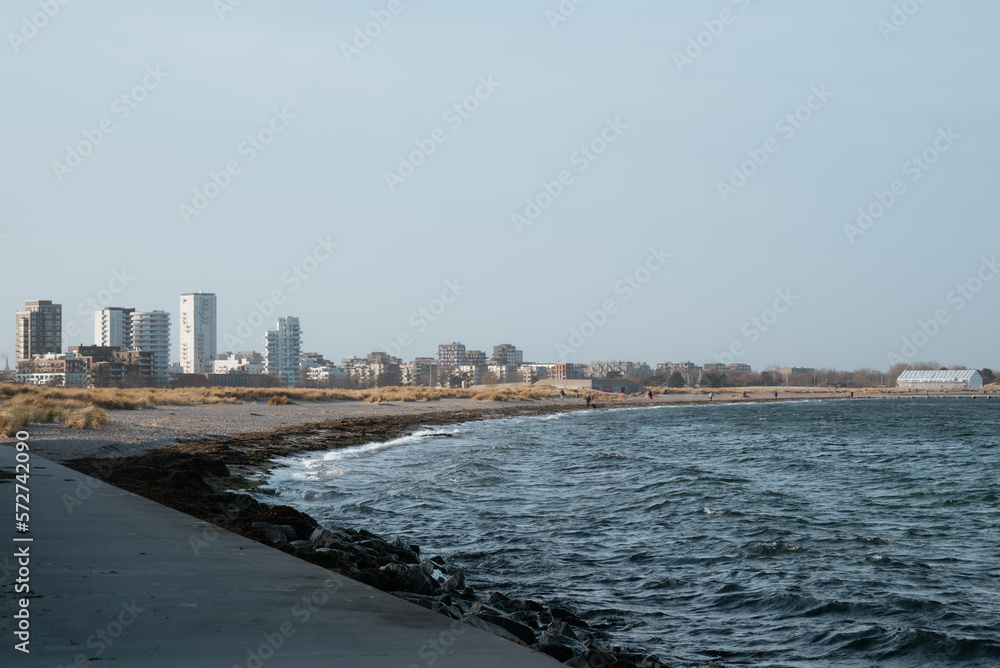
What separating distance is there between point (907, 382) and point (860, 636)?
194 meters

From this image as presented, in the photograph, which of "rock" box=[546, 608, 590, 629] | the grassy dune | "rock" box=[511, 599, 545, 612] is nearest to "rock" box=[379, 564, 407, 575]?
"rock" box=[511, 599, 545, 612]

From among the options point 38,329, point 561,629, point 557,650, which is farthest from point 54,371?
point 557,650

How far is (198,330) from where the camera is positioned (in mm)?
184625

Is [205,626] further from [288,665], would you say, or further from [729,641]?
[729,641]

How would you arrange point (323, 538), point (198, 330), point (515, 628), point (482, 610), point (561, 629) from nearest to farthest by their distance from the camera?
point (515, 628) < point (561, 629) < point (482, 610) < point (323, 538) < point (198, 330)

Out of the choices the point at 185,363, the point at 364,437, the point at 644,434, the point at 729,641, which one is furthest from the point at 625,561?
the point at 185,363

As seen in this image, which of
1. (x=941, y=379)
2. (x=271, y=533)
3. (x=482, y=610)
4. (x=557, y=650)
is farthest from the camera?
(x=941, y=379)

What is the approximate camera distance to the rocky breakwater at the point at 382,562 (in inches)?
Answer: 256

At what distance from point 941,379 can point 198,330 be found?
16887cm

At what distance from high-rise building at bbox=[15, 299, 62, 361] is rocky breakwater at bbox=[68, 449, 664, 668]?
127 meters

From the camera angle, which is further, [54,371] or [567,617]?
[54,371]

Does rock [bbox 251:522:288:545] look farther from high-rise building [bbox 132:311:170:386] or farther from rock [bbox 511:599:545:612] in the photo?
high-rise building [bbox 132:311:170:386]

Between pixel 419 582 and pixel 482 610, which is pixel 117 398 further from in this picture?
pixel 482 610

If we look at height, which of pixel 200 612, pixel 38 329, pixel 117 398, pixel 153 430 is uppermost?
pixel 38 329
